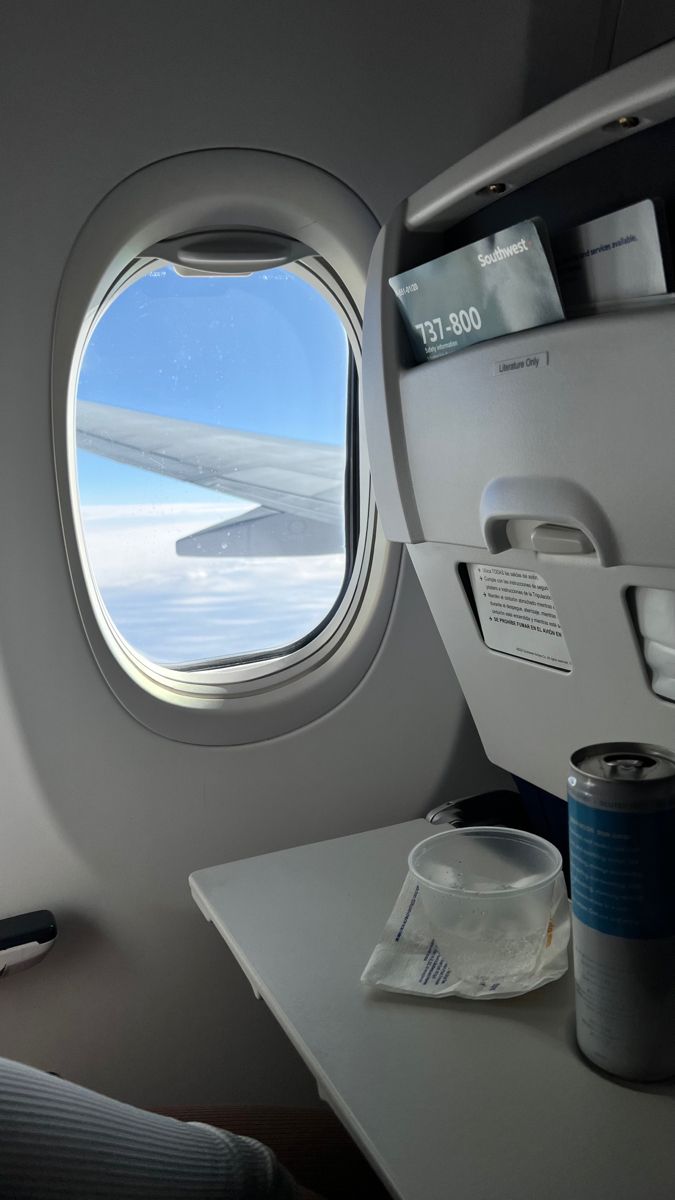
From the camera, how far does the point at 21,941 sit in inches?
57.6

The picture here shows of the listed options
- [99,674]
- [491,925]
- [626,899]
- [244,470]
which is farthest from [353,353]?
[626,899]

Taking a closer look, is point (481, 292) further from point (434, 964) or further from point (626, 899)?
point (434, 964)

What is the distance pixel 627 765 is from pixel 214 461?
3.72 ft

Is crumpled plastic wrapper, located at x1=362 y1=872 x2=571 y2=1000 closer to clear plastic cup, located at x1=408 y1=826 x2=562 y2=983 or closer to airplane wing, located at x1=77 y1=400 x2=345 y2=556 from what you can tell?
clear plastic cup, located at x1=408 y1=826 x2=562 y2=983

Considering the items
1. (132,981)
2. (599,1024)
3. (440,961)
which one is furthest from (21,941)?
(599,1024)

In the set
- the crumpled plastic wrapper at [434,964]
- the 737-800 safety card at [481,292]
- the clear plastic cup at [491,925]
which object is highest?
the 737-800 safety card at [481,292]

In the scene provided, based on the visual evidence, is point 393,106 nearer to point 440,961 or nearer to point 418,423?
point 418,423

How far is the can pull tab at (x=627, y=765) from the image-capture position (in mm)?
831

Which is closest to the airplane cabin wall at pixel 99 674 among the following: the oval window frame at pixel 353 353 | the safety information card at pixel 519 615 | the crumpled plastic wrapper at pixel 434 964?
the oval window frame at pixel 353 353

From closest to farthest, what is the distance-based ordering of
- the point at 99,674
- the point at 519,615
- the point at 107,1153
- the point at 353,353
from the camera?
the point at 107,1153 → the point at 519,615 → the point at 99,674 → the point at 353,353

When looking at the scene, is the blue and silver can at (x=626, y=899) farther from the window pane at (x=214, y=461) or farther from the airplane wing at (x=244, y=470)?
the airplane wing at (x=244, y=470)

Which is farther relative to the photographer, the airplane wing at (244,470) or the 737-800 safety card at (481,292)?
the airplane wing at (244,470)

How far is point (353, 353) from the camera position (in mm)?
1768

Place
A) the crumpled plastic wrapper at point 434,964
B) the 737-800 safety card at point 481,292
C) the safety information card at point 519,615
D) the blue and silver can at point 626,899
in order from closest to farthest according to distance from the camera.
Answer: the blue and silver can at point 626,899, the 737-800 safety card at point 481,292, the crumpled plastic wrapper at point 434,964, the safety information card at point 519,615
